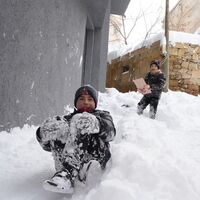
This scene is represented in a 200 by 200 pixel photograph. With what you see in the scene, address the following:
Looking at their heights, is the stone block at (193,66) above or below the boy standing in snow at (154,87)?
below

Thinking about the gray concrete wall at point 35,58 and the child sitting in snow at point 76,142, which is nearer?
the child sitting in snow at point 76,142

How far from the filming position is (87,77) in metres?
9.88

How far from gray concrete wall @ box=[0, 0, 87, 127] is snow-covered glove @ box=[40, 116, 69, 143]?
49.9 inches

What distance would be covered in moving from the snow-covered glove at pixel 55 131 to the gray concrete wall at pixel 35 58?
1.27 meters

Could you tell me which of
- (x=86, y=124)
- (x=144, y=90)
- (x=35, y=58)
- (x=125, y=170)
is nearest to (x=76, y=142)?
(x=86, y=124)

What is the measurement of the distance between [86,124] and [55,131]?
0.22 metres

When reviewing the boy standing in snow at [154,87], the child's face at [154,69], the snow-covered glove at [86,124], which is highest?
the snow-covered glove at [86,124]

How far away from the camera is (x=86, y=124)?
2.60 meters

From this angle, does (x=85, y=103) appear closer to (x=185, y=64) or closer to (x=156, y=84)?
(x=156, y=84)

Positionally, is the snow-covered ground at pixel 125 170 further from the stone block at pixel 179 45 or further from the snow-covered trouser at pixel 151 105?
the stone block at pixel 179 45

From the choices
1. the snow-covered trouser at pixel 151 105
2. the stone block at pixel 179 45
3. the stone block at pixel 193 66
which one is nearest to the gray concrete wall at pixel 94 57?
the snow-covered trouser at pixel 151 105

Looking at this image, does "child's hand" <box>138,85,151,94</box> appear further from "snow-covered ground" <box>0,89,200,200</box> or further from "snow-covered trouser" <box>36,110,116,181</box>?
"snow-covered trouser" <box>36,110,116,181</box>

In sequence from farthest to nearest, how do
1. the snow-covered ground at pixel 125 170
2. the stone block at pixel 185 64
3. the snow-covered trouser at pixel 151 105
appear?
the stone block at pixel 185 64
the snow-covered trouser at pixel 151 105
the snow-covered ground at pixel 125 170

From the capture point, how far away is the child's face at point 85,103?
2.98 meters
